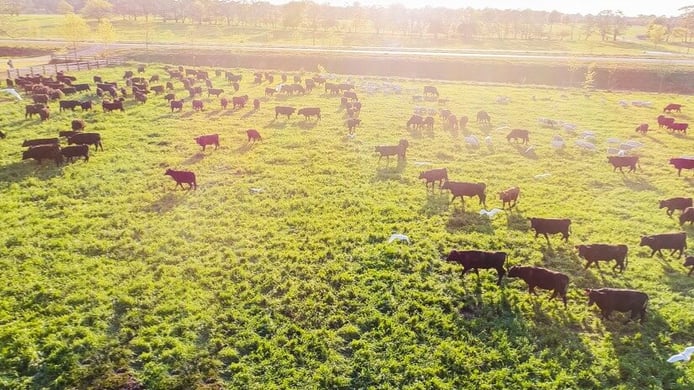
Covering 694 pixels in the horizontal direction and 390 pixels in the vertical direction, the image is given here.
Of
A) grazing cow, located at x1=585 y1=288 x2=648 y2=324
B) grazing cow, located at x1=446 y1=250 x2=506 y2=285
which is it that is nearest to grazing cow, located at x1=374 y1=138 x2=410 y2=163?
grazing cow, located at x1=446 y1=250 x2=506 y2=285

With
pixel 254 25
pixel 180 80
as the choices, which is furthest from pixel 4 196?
pixel 254 25

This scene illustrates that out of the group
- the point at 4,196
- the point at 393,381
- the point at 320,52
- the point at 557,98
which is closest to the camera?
the point at 393,381

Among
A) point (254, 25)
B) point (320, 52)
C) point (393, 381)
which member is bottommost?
point (393, 381)

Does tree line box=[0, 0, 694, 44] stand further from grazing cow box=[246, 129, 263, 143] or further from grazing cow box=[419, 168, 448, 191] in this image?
grazing cow box=[419, 168, 448, 191]

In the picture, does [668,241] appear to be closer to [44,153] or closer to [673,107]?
[44,153]

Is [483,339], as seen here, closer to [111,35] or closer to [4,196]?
[4,196]

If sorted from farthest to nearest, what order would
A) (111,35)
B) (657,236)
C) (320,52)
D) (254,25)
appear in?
(254,25) → (320,52) → (111,35) → (657,236)

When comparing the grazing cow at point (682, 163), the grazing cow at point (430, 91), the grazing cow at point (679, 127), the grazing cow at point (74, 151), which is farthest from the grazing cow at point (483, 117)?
the grazing cow at point (74, 151)

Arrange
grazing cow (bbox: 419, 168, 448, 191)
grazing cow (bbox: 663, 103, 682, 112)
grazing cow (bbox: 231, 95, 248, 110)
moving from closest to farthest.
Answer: grazing cow (bbox: 419, 168, 448, 191) → grazing cow (bbox: 231, 95, 248, 110) → grazing cow (bbox: 663, 103, 682, 112)

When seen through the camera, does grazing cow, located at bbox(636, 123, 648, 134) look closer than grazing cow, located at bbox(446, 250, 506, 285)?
No
